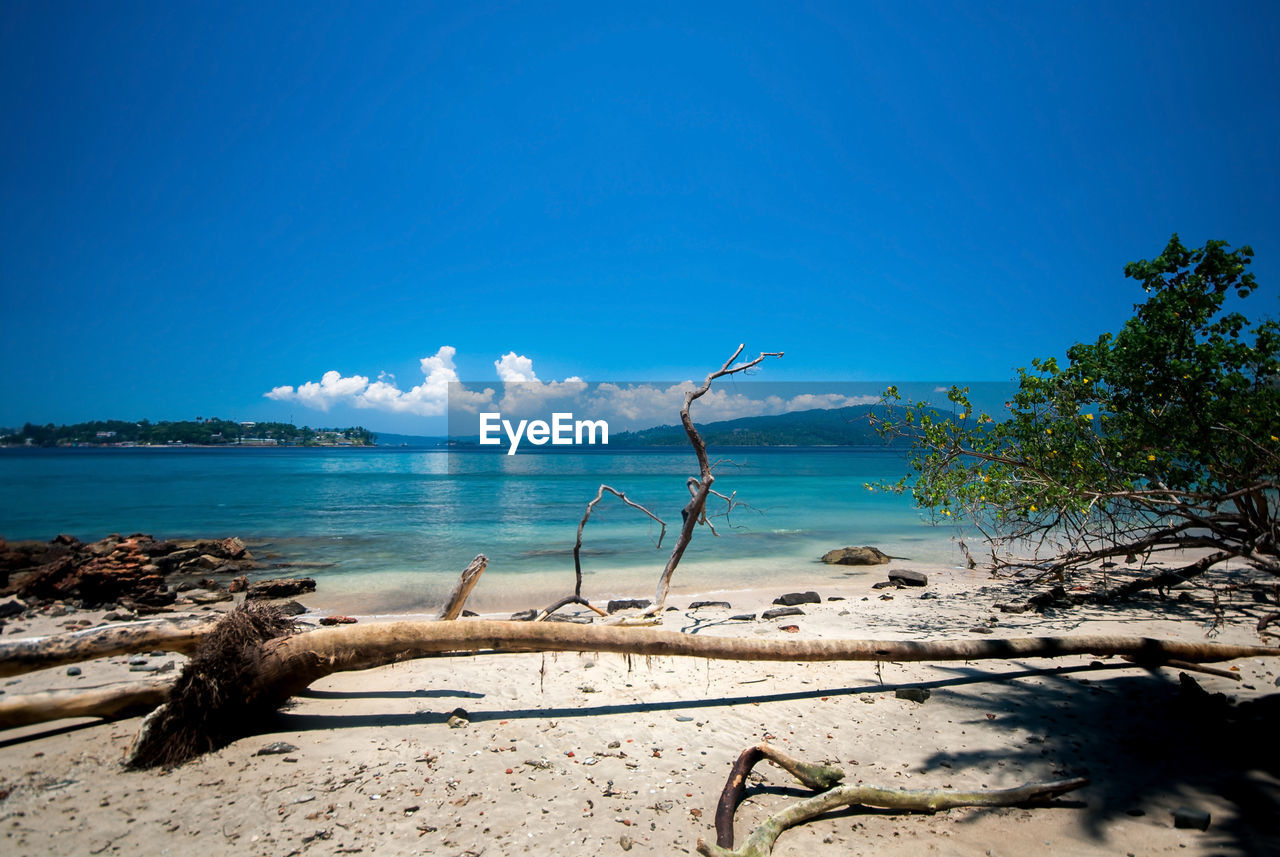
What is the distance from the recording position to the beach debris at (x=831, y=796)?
3354 millimetres

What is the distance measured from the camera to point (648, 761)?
4.27 meters

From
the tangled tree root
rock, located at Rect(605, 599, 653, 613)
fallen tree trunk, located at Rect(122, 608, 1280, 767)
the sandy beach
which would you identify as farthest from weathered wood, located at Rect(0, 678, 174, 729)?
rock, located at Rect(605, 599, 653, 613)

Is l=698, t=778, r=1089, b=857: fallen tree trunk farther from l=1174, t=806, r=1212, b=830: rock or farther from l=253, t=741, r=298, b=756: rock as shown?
l=253, t=741, r=298, b=756: rock

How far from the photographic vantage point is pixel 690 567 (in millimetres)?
17484

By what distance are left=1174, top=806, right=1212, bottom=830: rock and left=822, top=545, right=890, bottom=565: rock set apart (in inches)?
600

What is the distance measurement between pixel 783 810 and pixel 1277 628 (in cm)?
813

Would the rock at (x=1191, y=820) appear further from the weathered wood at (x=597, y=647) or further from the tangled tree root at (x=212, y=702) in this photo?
the tangled tree root at (x=212, y=702)

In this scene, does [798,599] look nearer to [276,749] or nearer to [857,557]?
[857,557]

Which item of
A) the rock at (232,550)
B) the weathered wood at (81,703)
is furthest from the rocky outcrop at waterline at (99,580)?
the weathered wood at (81,703)

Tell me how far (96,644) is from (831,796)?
5.50 metres

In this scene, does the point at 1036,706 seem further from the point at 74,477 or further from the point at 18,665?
the point at 74,477

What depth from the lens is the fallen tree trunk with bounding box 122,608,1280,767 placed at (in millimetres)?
4242

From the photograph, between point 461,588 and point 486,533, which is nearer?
point 461,588

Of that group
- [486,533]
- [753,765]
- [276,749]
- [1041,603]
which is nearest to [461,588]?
[276,749]
